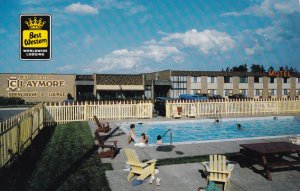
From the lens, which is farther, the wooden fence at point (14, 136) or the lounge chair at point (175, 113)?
the lounge chair at point (175, 113)

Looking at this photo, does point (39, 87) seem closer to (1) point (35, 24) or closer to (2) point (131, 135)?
(2) point (131, 135)

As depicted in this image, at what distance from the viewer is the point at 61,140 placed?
1430cm

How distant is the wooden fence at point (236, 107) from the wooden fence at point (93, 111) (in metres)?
2.61

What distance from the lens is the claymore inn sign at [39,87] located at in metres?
46.5

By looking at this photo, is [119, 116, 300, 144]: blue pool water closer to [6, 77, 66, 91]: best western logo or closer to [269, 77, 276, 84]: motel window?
[6, 77, 66, 91]: best western logo

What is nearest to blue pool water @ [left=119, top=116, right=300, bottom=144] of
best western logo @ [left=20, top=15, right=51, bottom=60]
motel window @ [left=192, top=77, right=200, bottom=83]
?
best western logo @ [left=20, top=15, right=51, bottom=60]

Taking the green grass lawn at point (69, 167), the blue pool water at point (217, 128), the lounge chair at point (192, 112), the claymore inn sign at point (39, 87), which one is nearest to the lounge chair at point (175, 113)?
the lounge chair at point (192, 112)

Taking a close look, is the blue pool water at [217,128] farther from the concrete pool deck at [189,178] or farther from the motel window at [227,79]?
the motel window at [227,79]

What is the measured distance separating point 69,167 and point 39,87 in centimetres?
4143

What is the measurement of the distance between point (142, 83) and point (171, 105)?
26974 millimetres

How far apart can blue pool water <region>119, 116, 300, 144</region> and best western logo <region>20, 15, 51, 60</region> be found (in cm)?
1182

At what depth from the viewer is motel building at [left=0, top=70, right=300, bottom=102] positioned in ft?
154

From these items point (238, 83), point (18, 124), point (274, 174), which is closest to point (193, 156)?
point (274, 174)

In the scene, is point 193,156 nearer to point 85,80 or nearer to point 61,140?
→ point 61,140
